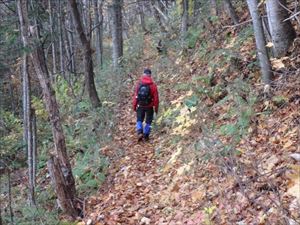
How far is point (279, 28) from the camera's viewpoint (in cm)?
712

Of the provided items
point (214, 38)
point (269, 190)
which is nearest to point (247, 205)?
point (269, 190)

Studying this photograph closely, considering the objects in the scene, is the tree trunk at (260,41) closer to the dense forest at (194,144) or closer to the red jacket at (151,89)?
the dense forest at (194,144)

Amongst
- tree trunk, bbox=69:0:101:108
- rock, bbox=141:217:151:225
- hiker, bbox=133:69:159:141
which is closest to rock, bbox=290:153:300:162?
rock, bbox=141:217:151:225

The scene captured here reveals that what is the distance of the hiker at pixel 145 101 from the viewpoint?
955 centimetres

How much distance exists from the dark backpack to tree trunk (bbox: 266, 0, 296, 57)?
3168 millimetres

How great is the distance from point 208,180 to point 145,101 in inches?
146

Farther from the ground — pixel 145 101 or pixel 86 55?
pixel 86 55

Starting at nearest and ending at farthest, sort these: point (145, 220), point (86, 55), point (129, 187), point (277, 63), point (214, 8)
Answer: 1. point (145, 220)
2. point (277, 63)
3. point (129, 187)
4. point (86, 55)
5. point (214, 8)

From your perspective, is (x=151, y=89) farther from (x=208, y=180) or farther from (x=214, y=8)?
(x=214, y=8)

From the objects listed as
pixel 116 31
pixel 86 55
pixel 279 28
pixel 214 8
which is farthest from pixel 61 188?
pixel 116 31

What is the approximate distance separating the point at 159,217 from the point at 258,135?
1972 millimetres

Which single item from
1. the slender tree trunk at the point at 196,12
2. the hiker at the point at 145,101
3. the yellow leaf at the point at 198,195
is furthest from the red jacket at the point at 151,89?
the slender tree trunk at the point at 196,12

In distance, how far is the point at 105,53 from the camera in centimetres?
3141

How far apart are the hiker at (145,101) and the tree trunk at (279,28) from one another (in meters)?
3.14
